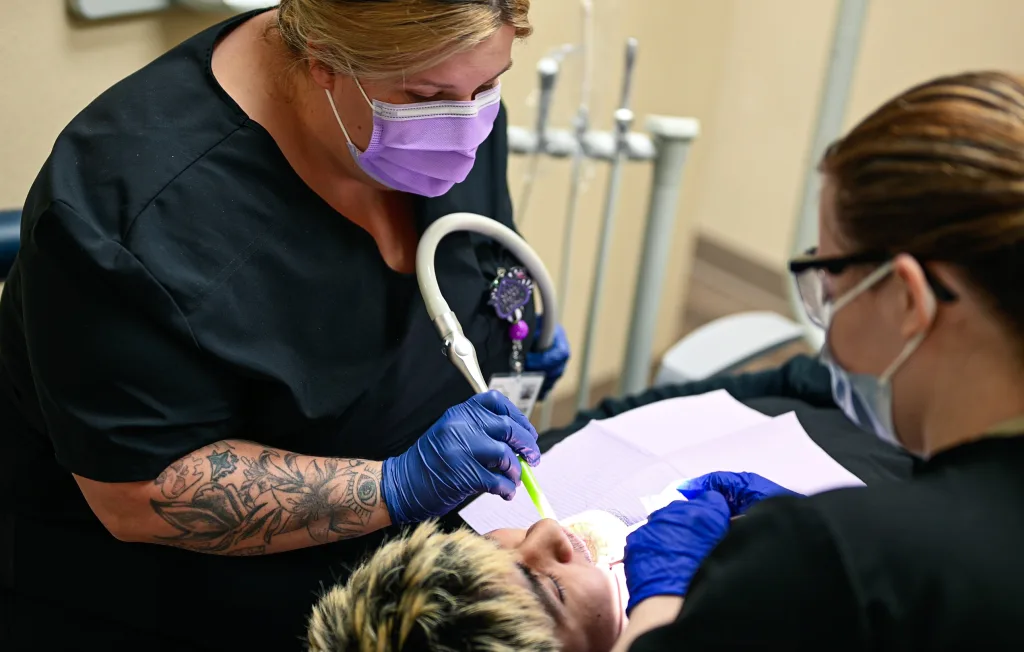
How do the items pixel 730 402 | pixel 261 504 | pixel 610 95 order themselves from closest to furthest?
1. pixel 261 504
2. pixel 730 402
3. pixel 610 95

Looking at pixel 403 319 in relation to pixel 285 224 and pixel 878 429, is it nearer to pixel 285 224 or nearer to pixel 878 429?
pixel 285 224

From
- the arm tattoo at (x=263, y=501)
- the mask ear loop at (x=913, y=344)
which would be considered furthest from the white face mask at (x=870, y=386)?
the arm tattoo at (x=263, y=501)

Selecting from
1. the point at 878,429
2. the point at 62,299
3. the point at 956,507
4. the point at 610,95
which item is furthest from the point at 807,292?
the point at 610,95

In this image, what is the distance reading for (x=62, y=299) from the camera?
3.54 ft

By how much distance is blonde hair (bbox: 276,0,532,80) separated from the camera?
112 cm

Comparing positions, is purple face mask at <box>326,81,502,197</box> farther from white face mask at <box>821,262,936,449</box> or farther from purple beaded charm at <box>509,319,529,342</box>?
white face mask at <box>821,262,936,449</box>

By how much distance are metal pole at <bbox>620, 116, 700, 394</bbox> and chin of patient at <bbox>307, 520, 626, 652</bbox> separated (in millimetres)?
920

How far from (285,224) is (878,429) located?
764mm

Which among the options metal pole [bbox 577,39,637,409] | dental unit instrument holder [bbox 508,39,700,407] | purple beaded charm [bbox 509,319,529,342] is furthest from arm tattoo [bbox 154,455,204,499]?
metal pole [bbox 577,39,637,409]

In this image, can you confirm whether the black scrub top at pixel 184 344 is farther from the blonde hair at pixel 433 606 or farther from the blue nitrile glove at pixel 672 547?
the blue nitrile glove at pixel 672 547

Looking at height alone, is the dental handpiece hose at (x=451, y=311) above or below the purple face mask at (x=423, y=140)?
below

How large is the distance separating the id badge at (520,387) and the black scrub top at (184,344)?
0.29ft

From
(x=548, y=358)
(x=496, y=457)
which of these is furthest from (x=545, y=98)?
(x=496, y=457)

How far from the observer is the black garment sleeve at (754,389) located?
172 cm
